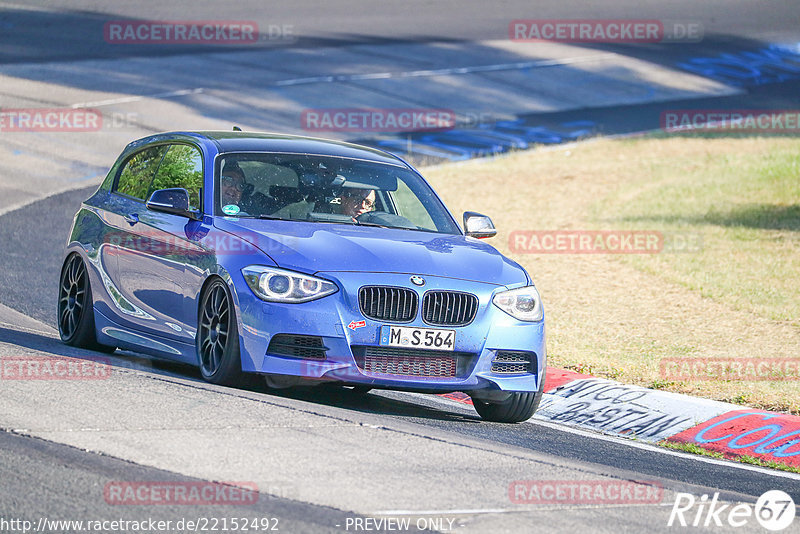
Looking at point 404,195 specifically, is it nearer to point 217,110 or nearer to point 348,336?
point 348,336

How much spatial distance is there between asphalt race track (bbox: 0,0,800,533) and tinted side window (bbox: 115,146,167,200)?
4.27 ft

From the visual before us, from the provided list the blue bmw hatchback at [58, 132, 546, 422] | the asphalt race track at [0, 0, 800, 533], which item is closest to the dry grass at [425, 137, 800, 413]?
the asphalt race track at [0, 0, 800, 533]

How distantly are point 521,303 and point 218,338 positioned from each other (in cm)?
192

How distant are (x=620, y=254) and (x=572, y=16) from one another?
85.8 ft

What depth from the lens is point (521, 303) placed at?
27.9ft

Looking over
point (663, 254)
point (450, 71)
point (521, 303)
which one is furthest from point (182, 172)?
point (450, 71)

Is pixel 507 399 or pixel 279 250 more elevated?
pixel 279 250

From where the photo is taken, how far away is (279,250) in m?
8.18

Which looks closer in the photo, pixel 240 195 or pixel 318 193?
pixel 240 195

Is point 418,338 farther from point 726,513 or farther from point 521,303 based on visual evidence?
point 726,513

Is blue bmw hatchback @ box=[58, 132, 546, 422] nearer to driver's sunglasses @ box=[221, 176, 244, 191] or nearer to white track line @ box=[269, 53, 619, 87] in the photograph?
driver's sunglasses @ box=[221, 176, 244, 191]

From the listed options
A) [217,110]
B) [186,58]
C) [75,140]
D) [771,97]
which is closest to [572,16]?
[771,97]

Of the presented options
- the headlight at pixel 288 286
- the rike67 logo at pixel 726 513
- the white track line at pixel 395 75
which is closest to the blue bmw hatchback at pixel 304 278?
the headlight at pixel 288 286

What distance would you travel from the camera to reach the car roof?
9.48 meters
